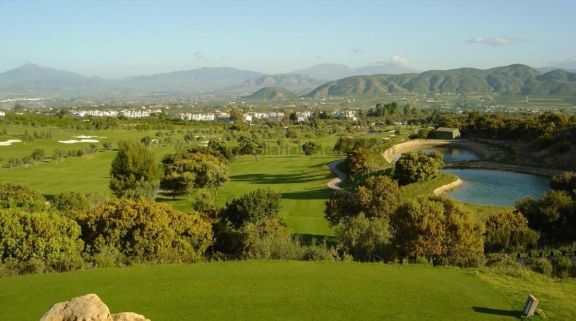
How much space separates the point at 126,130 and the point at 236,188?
2792 inches

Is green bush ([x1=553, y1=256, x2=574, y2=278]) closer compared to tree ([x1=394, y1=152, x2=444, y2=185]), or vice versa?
green bush ([x1=553, y1=256, x2=574, y2=278])

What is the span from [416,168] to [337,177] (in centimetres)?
1108

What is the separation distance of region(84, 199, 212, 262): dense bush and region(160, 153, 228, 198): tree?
2034 centimetres

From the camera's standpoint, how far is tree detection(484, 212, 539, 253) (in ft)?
70.6

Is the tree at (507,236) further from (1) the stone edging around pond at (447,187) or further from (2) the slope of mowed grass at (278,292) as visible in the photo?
(1) the stone edging around pond at (447,187)

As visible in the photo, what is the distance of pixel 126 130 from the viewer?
109625 mm

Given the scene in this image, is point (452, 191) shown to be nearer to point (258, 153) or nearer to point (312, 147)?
point (312, 147)

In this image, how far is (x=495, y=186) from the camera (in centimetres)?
4612

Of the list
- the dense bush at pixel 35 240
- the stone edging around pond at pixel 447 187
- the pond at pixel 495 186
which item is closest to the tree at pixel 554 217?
the pond at pixel 495 186

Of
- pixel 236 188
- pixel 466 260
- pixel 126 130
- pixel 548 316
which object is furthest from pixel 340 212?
pixel 126 130

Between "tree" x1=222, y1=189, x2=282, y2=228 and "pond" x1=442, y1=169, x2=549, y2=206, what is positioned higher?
"tree" x1=222, y1=189, x2=282, y2=228

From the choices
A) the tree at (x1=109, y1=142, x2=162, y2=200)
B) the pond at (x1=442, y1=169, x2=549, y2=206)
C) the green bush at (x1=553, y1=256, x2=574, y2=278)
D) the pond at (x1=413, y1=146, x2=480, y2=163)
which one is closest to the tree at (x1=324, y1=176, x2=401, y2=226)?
the green bush at (x1=553, y1=256, x2=574, y2=278)

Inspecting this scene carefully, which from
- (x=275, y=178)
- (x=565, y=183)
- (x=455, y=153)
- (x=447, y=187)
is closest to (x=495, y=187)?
(x=447, y=187)

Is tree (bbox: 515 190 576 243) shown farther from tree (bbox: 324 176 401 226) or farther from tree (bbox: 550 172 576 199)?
tree (bbox: 324 176 401 226)
